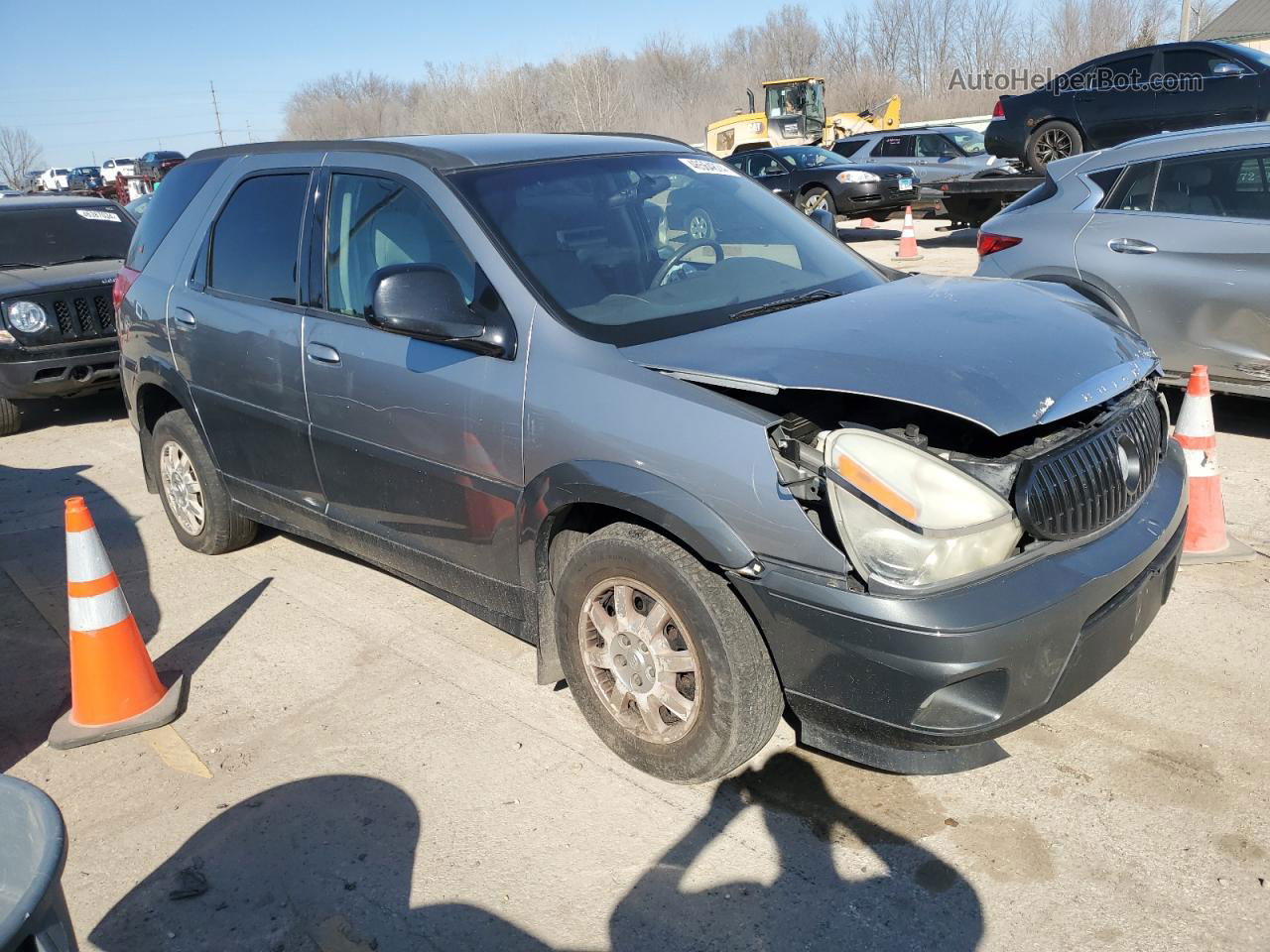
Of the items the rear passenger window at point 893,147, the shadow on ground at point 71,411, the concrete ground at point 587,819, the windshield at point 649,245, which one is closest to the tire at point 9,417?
the shadow on ground at point 71,411

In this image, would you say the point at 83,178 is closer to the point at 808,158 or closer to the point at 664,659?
the point at 808,158

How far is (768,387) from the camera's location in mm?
2832

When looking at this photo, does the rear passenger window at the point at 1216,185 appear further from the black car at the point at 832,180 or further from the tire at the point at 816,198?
the tire at the point at 816,198

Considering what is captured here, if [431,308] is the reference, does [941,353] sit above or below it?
below

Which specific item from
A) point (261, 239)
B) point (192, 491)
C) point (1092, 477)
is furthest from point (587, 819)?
point (192, 491)

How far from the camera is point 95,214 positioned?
10.0 metres

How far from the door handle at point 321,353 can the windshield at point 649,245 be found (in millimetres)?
811

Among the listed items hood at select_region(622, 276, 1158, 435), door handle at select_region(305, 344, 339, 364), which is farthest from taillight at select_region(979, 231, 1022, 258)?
door handle at select_region(305, 344, 339, 364)

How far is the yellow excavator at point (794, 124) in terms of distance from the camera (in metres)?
34.4

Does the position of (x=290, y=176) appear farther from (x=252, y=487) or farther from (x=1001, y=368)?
(x=1001, y=368)

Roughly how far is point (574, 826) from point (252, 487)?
2.47m

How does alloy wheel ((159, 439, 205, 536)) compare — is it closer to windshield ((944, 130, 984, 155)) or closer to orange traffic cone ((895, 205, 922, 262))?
orange traffic cone ((895, 205, 922, 262))

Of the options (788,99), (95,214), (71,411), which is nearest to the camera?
(71,411)

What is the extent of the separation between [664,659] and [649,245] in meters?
1.51
